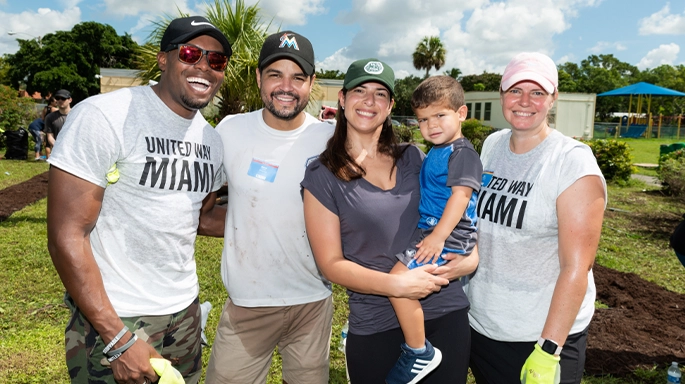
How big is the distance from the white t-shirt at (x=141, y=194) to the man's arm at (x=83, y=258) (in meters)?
0.10

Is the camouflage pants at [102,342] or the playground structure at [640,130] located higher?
the playground structure at [640,130]

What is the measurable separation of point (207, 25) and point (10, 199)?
10.9 m

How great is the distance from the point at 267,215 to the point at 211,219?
487 mm

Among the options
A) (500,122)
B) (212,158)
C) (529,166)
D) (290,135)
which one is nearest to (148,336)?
(212,158)

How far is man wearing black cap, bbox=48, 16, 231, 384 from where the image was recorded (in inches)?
84.2

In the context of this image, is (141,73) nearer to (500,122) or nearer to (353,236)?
(353,236)

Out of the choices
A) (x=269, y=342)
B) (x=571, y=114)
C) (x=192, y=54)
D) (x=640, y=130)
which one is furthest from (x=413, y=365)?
(x=640, y=130)

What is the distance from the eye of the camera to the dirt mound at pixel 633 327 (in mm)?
4574

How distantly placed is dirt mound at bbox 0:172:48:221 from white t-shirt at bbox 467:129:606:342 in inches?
395

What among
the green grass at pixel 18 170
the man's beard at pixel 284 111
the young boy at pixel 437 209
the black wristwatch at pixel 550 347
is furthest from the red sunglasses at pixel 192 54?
the green grass at pixel 18 170

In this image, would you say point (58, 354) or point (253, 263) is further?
point (58, 354)

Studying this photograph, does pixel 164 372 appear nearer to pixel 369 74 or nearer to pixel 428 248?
pixel 428 248

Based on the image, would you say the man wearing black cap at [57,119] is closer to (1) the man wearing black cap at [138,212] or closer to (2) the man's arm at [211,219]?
(2) the man's arm at [211,219]

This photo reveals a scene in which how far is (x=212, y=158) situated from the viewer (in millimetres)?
2734
